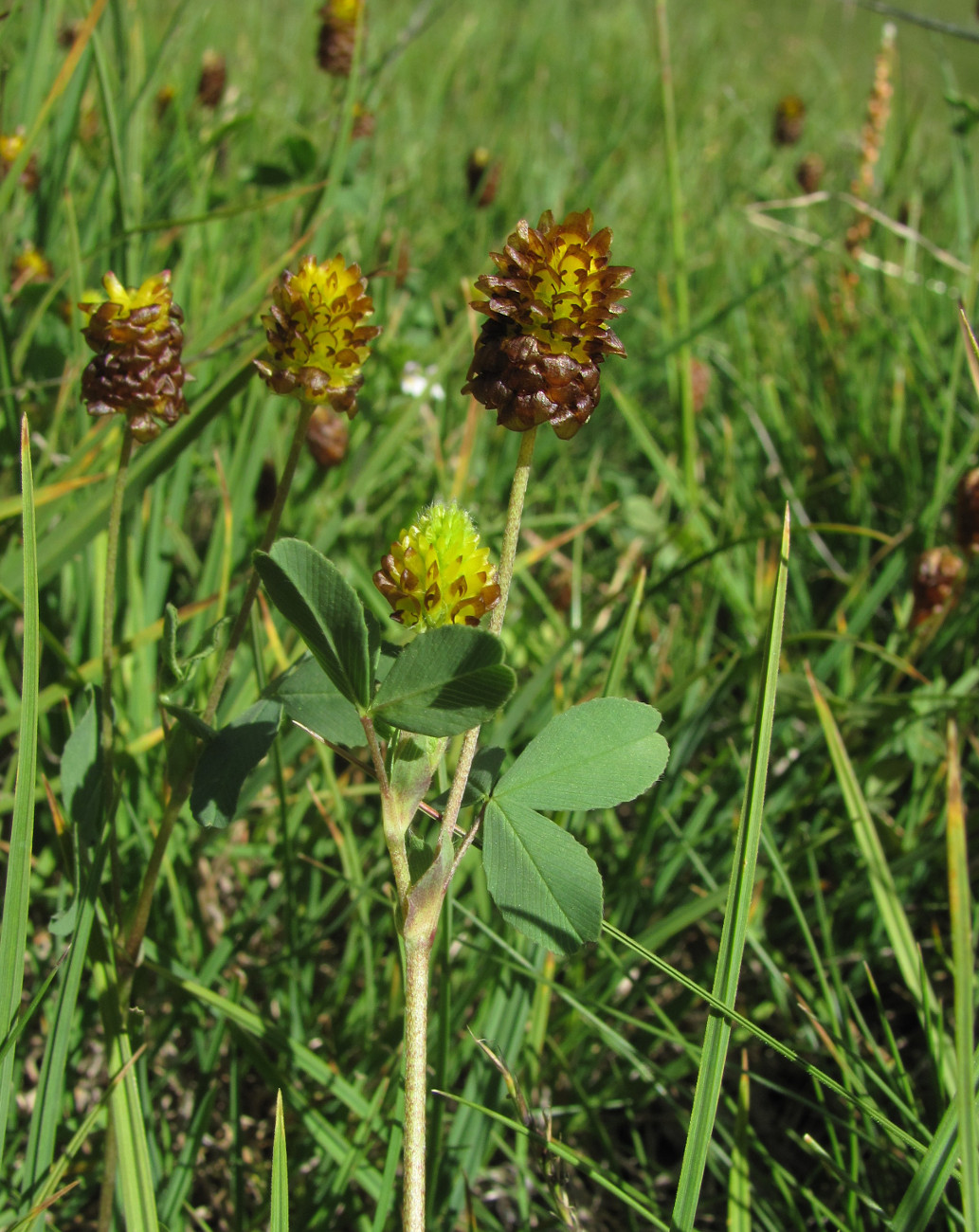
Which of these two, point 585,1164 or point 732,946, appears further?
point 585,1164

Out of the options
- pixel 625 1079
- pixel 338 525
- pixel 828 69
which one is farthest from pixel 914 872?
pixel 828 69

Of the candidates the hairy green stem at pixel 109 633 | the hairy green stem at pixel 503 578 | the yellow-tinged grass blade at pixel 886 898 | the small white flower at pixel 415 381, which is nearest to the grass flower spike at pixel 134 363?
the hairy green stem at pixel 109 633

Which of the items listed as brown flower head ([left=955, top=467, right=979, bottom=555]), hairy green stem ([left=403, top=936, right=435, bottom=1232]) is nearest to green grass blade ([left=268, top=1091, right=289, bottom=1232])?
hairy green stem ([left=403, top=936, right=435, bottom=1232])

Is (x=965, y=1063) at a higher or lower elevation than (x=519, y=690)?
higher

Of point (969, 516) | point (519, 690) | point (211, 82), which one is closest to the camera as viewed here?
point (519, 690)

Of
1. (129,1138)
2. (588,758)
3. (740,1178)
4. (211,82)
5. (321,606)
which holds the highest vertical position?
(211,82)

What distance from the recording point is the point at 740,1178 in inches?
36.1

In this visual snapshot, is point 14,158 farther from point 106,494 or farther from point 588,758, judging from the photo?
point 588,758

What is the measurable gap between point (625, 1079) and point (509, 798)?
24.2 inches

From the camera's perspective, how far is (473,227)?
A: 3.02 m

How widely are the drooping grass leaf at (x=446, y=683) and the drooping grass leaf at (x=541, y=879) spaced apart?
0.42ft

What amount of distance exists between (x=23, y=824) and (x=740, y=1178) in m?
0.72

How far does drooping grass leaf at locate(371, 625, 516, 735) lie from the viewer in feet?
1.96

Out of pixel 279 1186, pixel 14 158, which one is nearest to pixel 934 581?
pixel 279 1186
